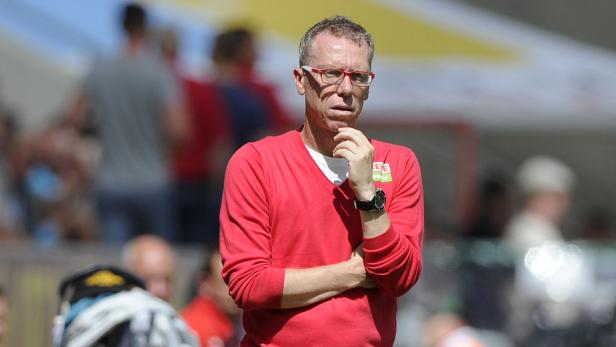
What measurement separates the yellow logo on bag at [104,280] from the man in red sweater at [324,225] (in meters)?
0.74

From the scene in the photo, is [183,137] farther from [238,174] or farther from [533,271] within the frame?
[238,174]

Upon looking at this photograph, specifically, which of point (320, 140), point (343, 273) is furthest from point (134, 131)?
point (343, 273)

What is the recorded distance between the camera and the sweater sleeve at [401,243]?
13.5ft

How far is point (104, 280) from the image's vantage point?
4.93 metres

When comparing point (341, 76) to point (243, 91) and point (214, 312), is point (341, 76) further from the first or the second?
point (243, 91)

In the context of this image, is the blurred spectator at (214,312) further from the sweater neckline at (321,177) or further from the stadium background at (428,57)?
the stadium background at (428,57)

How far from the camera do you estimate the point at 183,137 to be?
908 cm

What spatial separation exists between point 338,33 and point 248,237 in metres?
0.67

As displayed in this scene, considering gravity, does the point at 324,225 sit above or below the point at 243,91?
above

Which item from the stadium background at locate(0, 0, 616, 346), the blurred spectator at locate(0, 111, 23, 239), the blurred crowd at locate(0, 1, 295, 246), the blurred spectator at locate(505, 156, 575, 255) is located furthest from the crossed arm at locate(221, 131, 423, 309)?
the blurred spectator at locate(0, 111, 23, 239)

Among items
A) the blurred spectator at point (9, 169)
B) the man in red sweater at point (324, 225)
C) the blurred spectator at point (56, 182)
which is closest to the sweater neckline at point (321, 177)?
the man in red sweater at point (324, 225)

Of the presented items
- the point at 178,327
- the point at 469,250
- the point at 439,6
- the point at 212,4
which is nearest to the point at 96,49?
the point at 212,4

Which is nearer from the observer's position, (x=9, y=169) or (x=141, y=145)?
(x=141, y=145)

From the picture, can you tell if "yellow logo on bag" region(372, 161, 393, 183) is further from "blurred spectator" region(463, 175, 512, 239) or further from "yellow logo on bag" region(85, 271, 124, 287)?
"blurred spectator" region(463, 175, 512, 239)
